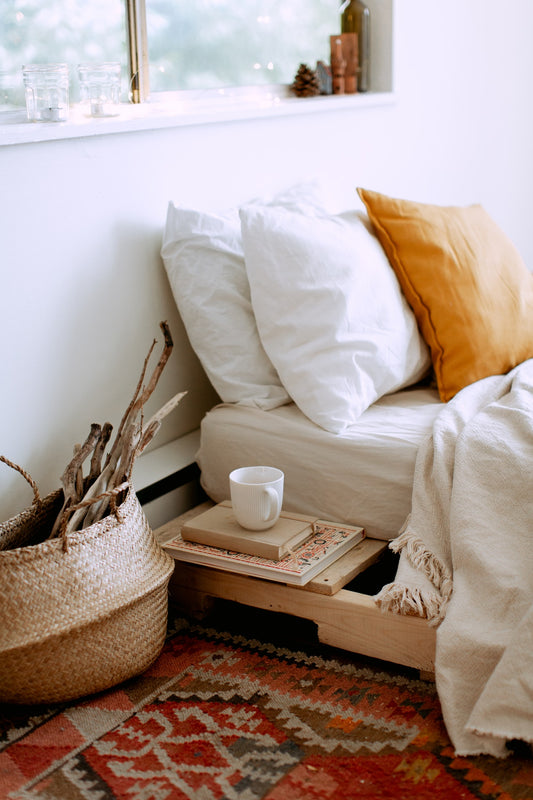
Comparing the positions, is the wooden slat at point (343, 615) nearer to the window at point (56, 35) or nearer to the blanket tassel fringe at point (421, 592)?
the blanket tassel fringe at point (421, 592)

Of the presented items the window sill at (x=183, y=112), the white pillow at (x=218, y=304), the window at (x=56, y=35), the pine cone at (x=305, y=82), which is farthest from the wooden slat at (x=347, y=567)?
the pine cone at (x=305, y=82)

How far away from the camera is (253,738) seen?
1471 millimetres

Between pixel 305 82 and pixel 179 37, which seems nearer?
pixel 179 37

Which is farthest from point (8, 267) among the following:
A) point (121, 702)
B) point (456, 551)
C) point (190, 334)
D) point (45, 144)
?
point (456, 551)

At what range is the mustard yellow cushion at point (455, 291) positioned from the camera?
2.01 m

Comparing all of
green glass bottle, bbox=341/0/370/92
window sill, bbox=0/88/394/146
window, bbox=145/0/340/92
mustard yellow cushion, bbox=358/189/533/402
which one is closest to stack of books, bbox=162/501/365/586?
mustard yellow cushion, bbox=358/189/533/402

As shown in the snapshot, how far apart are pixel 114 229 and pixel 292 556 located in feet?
2.55

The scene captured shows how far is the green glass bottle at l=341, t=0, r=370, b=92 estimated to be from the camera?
8.65 ft

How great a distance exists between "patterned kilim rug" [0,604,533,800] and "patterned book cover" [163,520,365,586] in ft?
0.56

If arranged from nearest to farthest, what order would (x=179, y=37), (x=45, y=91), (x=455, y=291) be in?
(x=45, y=91)
(x=455, y=291)
(x=179, y=37)

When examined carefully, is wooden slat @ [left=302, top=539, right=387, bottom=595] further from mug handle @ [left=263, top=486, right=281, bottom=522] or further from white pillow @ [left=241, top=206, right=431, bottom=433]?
white pillow @ [left=241, top=206, right=431, bottom=433]

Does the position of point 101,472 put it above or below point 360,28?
below

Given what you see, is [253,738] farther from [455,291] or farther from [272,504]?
[455,291]

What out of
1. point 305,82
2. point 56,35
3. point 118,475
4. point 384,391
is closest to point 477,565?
point 384,391
